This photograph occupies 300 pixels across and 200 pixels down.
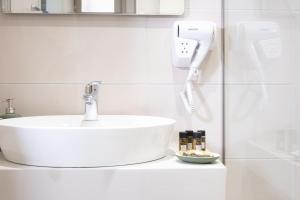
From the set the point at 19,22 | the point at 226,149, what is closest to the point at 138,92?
the point at 226,149

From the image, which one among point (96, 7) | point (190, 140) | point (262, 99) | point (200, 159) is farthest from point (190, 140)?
point (96, 7)

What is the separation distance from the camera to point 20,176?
1.05 meters

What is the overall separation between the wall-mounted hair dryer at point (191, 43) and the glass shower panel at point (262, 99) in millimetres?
84

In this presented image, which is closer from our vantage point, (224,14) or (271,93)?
(271,93)

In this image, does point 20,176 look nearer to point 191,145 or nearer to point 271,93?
point 191,145

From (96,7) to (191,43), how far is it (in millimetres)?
383

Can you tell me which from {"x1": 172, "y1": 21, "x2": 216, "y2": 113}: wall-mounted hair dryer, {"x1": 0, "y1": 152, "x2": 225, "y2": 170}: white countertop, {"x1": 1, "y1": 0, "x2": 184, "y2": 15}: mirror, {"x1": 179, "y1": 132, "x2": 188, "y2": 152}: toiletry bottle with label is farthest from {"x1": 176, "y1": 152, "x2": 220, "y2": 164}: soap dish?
{"x1": 1, "y1": 0, "x2": 184, "y2": 15}: mirror

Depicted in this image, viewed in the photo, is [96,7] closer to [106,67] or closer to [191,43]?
[106,67]

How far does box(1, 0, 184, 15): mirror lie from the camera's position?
1.37 m

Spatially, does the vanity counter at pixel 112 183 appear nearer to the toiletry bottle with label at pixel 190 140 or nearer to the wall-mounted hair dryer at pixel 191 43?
the toiletry bottle with label at pixel 190 140

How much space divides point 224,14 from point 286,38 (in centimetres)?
58

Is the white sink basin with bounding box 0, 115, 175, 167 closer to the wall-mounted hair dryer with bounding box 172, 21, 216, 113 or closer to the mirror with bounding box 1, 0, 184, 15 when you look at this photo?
the wall-mounted hair dryer with bounding box 172, 21, 216, 113

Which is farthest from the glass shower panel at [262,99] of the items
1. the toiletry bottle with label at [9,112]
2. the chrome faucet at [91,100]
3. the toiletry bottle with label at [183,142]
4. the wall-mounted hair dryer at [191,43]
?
the toiletry bottle with label at [9,112]

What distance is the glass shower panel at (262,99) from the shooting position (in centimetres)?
84
